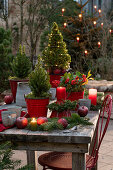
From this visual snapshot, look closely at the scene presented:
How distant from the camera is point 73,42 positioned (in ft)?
40.4

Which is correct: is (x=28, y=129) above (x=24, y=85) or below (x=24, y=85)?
below

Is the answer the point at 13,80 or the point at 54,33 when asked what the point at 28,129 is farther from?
the point at 54,33

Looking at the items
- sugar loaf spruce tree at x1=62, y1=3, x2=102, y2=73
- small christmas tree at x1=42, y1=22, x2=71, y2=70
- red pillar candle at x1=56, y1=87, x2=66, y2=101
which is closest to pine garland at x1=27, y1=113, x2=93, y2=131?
red pillar candle at x1=56, y1=87, x2=66, y2=101

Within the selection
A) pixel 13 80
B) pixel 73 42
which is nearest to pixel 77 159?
pixel 13 80

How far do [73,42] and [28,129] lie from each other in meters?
10.5

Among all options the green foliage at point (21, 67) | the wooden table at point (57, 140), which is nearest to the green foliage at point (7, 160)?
the wooden table at point (57, 140)

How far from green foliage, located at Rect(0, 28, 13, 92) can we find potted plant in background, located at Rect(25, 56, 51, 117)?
5.65 m

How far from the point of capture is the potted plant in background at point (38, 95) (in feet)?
7.83

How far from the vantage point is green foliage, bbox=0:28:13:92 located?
26.2ft

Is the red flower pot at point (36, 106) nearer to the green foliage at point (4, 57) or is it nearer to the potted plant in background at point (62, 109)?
the potted plant in background at point (62, 109)

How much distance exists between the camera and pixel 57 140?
1930mm

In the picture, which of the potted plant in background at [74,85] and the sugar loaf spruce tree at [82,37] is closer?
the potted plant in background at [74,85]

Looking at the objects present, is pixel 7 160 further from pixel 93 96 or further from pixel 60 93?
→ pixel 93 96

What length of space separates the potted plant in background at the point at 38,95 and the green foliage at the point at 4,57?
5.65 m
